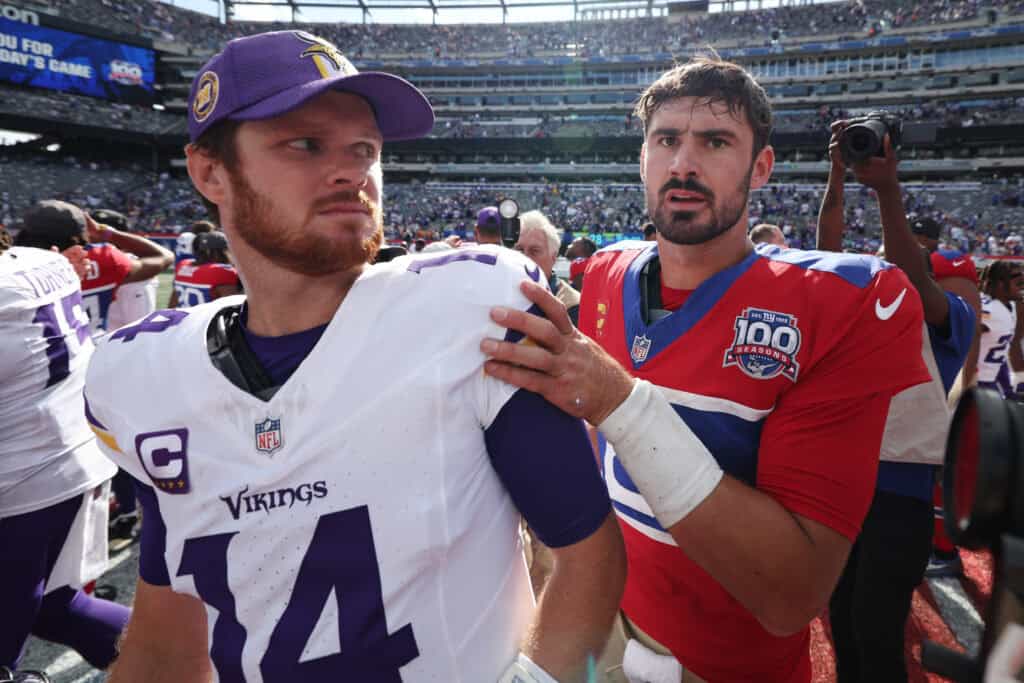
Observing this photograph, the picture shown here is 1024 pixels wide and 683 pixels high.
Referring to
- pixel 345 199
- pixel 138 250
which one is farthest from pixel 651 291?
pixel 138 250

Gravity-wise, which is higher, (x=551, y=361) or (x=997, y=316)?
(x=551, y=361)

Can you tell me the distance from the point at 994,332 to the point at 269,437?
19.9 feet

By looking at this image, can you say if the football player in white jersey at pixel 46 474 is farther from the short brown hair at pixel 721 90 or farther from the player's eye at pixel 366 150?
the short brown hair at pixel 721 90

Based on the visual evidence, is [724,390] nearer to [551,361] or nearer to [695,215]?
[695,215]

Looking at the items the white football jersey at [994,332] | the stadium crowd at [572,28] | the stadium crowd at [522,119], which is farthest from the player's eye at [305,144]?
the stadium crowd at [572,28]

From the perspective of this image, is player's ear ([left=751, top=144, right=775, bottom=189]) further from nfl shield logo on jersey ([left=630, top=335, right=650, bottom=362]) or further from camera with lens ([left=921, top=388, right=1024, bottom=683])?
camera with lens ([left=921, top=388, right=1024, bottom=683])

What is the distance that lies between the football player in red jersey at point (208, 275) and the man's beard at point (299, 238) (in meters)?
3.30

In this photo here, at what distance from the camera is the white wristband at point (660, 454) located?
1196 millimetres

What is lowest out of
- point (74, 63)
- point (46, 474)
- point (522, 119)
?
point (46, 474)

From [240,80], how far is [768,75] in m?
53.7

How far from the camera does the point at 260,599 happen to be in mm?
1142

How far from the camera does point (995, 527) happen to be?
68 cm

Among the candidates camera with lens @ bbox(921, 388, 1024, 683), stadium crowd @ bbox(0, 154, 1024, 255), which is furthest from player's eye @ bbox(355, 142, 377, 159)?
stadium crowd @ bbox(0, 154, 1024, 255)

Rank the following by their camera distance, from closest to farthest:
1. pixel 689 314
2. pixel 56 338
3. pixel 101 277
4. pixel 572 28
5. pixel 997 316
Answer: pixel 689 314, pixel 56 338, pixel 101 277, pixel 997 316, pixel 572 28
